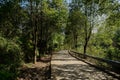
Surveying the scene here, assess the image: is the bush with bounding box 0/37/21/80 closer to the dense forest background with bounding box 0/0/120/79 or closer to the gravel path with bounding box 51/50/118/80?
the dense forest background with bounding box 0/0/120/79

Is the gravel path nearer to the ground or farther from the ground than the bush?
nearer to the ground

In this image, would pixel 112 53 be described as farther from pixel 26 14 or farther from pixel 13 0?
pixel 13 0

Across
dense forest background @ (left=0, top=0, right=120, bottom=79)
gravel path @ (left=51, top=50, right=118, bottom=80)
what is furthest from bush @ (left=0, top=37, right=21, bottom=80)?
gravel path @ (left=51, top=50, right=118, bottom=80)

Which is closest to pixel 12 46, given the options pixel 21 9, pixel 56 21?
pixel 21 9

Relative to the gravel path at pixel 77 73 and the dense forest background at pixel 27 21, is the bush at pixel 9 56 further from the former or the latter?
the gravel path at pixel 77 73

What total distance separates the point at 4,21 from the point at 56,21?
13.7 metres

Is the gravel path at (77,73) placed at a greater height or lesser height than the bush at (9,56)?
lesser

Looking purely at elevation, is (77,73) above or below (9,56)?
below

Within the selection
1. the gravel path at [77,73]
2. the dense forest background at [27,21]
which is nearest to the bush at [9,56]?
the dense forest background at [27,21]

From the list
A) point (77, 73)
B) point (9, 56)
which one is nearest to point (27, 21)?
point (9, 56)

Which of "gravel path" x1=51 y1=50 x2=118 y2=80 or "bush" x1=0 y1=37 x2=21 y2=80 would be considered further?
"bush" x1=0 y1=37 x2=21 y2=80

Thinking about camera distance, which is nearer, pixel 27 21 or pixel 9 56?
pixel 9 56

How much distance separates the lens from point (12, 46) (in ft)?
59.0

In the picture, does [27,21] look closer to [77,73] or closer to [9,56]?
[9,56]
